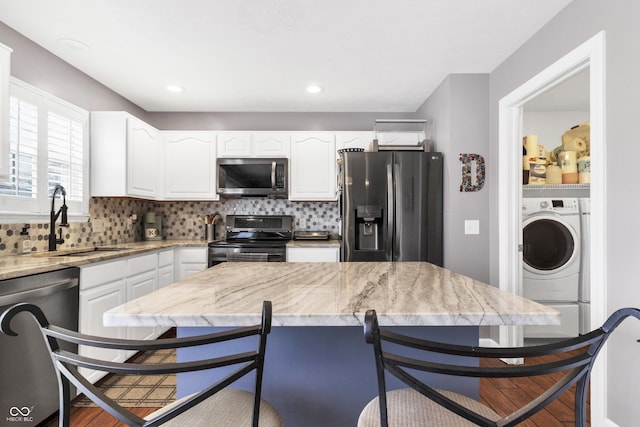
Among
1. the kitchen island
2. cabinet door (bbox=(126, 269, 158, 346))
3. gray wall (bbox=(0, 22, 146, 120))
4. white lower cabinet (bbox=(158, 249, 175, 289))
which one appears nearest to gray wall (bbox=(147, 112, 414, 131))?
gray wall (bbox=(0, 22, 146, 120))

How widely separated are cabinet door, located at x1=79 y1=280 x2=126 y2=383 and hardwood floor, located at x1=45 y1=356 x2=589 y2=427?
32 cm

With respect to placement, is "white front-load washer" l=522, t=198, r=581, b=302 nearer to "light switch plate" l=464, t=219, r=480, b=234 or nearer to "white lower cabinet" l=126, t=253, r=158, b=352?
"light switch plate" l=464, t=219, r=480, b=234


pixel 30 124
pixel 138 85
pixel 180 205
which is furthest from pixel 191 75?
pixel 180 205

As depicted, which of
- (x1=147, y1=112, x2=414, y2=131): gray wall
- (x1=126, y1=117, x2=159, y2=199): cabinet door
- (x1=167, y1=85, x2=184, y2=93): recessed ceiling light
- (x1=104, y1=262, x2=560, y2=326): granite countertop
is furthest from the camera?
(x1=147, y1=112, x2=414, y2=131): gray wall

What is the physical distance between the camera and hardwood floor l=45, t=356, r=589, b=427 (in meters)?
1.80

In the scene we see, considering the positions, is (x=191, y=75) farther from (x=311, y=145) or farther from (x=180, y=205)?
(x=180, y=205)

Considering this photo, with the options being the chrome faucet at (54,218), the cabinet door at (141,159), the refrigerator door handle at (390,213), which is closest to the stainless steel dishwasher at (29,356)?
the chrome faucet at (54,218)

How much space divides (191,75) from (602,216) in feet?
10.2

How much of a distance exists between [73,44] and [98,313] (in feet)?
6.38

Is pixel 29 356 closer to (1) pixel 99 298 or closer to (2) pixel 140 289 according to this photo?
(1) pixel 99 298

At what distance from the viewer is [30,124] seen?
2189mm

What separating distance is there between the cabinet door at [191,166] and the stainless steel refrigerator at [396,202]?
1628 mm

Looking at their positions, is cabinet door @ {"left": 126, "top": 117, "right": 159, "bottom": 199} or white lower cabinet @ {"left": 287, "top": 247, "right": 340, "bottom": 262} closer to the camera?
cabinet door @ {"left": 126, "top": 117, "right": 159, "bottom": 199}

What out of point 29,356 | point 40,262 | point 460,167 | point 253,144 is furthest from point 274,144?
point 29,356
